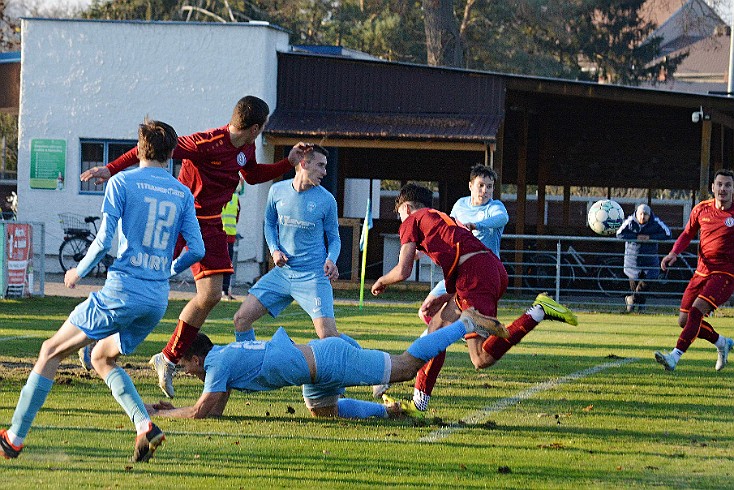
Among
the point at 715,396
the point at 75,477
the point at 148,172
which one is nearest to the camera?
the point at 75,477

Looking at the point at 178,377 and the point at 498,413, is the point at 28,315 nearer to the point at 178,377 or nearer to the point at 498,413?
the point at 178,377

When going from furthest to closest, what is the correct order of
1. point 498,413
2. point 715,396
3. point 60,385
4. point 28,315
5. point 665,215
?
point 665,215, point 28,315, point 715,396, point 60,385, point 498,413

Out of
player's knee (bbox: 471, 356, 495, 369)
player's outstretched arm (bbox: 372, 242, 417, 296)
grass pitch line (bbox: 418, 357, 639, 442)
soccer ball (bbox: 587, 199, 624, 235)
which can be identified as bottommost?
grass pitch line (bbox: 418, 357, 639, 442)

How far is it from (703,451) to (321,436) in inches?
97.0

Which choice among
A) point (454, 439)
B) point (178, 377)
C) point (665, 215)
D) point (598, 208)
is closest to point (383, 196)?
point (665, 215)

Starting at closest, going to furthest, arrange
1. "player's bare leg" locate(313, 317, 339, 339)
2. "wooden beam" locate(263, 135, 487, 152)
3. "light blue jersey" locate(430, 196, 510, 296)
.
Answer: "player's bare leg" locate(313, 317, 339, 339)
"light blue jersey" locate(430, 196, 510, 296)
"wooden beam" locate(263, 135, 487, 152)

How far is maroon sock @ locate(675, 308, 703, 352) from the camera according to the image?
1210cm

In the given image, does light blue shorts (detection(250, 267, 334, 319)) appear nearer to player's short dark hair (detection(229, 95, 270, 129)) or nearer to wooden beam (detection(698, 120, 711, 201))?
player's short dark hair (detection(229, 95, 270, 129))

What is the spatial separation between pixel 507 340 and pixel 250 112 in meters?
2.59

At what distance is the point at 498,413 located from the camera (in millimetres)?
8961

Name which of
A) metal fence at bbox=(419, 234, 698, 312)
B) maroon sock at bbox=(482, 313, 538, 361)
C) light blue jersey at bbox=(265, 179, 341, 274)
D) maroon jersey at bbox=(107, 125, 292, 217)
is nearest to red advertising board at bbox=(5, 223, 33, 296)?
metal fence at bbox=(419, 234, 698, 312)

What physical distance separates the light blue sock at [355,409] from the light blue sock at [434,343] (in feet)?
2.53

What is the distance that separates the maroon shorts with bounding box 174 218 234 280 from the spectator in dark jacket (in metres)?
14.1

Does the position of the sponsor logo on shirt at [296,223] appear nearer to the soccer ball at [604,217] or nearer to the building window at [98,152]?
the soccer ball at [604,217]
